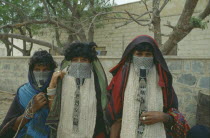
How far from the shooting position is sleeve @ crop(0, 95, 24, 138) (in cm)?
199

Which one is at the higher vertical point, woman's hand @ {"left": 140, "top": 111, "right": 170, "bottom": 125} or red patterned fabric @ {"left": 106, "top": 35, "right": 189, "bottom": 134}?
red patterned fabric @ {"left": 106, "top": 35, "right": 189, "bottom": 134}

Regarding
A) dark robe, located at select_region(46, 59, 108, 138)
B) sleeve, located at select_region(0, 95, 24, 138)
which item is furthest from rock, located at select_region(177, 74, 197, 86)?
sleeve, located at select_region(0, 95, 24, 138)

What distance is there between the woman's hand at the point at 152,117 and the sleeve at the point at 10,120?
4.05 ft

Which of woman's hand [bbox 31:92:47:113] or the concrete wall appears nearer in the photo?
woman's hand [bbox 31:92:47:113]

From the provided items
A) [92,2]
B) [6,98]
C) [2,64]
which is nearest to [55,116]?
[6,98]

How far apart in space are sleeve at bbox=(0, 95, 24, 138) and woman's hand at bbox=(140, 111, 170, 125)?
123cm

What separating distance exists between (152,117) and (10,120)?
1408 millimetres

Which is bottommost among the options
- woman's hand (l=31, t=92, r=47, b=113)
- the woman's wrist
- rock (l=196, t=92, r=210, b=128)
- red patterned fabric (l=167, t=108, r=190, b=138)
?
rock (l=196, t=92, r=210, b=128)

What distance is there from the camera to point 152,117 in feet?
5.31

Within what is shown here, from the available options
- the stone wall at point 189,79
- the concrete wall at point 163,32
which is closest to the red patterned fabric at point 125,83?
the stone wall at point 189,79

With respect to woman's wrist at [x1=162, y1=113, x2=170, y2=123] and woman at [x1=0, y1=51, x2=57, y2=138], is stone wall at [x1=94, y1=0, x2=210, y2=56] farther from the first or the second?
woman at [x1=0, y1=51, x2=57, y2=138]

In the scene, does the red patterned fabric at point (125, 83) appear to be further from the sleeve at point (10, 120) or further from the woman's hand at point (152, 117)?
the sleeve at point (10, 120)

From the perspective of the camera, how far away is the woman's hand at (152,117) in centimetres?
162

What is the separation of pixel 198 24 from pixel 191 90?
1.53 m
